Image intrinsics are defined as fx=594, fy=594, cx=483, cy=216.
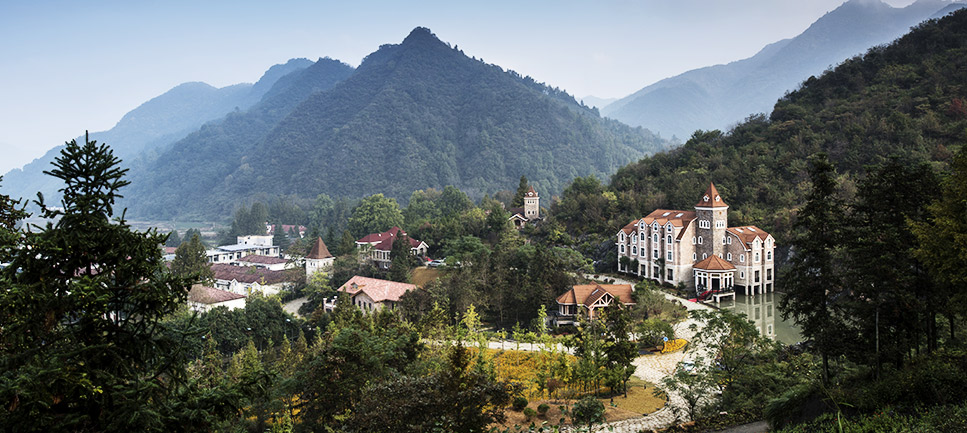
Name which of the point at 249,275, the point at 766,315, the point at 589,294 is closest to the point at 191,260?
the point at 249,275

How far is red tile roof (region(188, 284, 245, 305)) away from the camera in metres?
29.3

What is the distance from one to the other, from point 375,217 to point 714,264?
96.4 ft

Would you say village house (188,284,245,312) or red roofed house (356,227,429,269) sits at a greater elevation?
red roofed house (356,227,429,269)

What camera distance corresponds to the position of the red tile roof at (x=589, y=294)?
24641 millimetres

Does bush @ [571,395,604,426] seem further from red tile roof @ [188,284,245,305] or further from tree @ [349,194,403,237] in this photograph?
tree @ [349,194,403,237]

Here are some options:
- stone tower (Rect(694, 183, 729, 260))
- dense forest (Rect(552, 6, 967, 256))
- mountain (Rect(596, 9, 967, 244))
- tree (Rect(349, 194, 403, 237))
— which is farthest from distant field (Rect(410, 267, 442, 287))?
tree (Rect(349, 194, 403, 237))

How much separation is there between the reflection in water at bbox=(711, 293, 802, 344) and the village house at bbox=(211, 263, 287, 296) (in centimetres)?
2577

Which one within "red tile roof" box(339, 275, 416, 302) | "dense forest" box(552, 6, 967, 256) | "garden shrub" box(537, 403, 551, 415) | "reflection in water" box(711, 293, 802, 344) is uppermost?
"dense forest" box(552, 6, 967, 256)

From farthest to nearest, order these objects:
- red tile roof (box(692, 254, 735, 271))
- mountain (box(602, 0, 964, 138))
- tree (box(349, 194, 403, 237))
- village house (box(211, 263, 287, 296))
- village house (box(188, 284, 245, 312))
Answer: mountain (box(602, 0, 964, 138)) → tree (box(349, 194, 403, 237)) → village house (box(211, 263, 287, 296)) → village house (box(188, 284, 245, 312)) → red tile roof (box(692, 254, 735, 271))

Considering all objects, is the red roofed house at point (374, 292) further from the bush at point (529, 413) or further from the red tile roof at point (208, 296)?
the bush at point (529, 413)

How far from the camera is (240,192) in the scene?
114 meters

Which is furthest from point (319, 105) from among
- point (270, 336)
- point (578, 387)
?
point (578, 387)

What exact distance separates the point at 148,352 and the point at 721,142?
153 feet

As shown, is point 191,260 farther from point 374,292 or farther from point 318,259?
point 374,292
